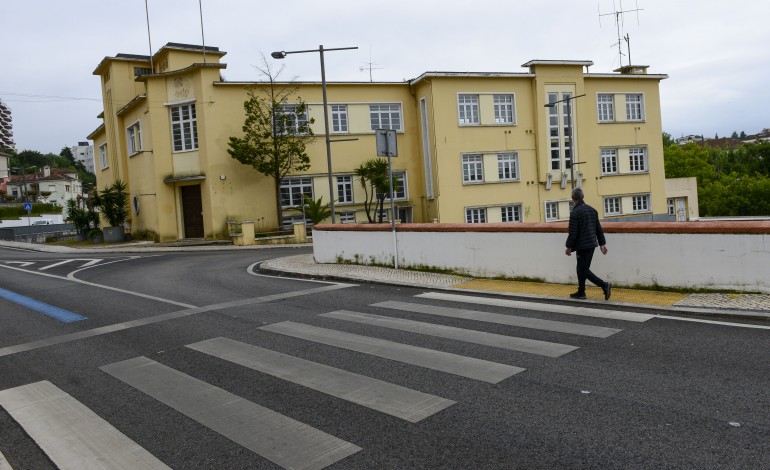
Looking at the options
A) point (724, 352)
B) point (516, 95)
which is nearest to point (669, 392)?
point (724, 352)

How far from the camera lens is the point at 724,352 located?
6051mm

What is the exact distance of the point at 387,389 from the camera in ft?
17.9

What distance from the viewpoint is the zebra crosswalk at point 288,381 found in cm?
439

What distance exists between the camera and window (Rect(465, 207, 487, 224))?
109 ft

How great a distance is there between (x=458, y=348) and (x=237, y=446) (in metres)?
3.01

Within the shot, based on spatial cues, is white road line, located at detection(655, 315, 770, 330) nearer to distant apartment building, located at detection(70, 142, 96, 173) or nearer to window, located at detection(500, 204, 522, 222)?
window, located at detection(500, 204, 522, 222)

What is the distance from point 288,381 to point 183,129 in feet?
91.4

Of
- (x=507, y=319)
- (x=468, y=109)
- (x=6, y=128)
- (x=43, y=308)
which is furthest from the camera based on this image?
(x=6, y=128)

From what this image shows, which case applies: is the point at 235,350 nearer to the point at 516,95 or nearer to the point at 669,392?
the point at 669,392

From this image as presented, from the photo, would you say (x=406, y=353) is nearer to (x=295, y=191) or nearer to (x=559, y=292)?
(x=559, y=292)

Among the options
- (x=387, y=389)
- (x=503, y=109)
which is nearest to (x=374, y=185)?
(x=503, y=109)

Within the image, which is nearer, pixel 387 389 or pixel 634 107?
pixel 387 389

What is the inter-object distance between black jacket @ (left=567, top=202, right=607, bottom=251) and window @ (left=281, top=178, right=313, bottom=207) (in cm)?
2393

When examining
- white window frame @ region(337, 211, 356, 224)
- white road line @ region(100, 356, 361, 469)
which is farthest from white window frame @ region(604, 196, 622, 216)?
white road line @ region(100, 356, 361, 469)
